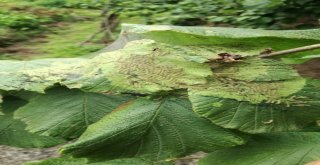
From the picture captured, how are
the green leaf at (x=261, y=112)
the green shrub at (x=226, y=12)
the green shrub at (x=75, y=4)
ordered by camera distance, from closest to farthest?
the green leaf at (x=261, y=112) → the green shrub at (x=226, y=12) → the green shrub at (x=75, y=4)

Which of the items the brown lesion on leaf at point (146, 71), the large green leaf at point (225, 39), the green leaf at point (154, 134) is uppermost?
the large green leaf at point (225, 39)

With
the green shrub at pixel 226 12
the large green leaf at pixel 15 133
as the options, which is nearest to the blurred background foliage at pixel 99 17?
the green shrub at pixel 226 12

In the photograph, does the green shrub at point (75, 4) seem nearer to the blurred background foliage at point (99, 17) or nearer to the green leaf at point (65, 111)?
the blurred background foliage at point (99, 17)

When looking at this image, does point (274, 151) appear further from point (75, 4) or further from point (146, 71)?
point (75, 4)

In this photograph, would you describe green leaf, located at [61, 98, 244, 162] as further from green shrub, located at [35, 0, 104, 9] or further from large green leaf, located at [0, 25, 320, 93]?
green shrub, located at [35, 0, 104, 9]

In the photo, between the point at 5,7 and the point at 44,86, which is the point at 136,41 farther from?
the point at 5,7

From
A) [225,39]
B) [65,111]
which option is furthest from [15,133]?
[225,39]
